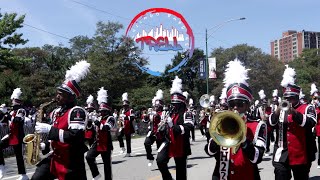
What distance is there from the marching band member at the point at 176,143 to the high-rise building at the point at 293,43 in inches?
4928

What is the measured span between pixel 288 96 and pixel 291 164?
1036 mm

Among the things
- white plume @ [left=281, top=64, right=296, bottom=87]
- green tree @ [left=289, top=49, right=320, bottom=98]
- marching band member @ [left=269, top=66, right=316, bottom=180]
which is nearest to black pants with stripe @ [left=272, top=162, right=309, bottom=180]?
marching band member @ [left=269, top=66, right=316, bottom=180]

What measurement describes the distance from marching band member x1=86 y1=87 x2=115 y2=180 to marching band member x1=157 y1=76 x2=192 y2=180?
137cm

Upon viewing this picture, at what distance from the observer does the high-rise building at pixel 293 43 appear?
13700 cm

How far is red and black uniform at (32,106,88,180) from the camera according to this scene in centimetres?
558

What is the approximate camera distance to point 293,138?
687 cm

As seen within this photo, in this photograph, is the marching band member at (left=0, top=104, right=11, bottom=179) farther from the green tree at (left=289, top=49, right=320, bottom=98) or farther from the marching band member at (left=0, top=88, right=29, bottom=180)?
the green tree at (left=289, top=49, right=320, bottom=98)

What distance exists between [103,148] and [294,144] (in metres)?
4.57

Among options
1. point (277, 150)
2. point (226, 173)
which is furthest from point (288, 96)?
point (226, 173)

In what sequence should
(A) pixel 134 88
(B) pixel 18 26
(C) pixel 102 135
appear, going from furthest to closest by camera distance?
(A) pixel 134 88 → (B) pixel 18 26 → (C) pixel 102 135

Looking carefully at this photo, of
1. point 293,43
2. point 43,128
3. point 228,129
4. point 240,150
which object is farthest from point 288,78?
point 293,43

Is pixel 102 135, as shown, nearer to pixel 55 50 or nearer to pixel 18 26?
pixel 18 26

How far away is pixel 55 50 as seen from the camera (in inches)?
2426

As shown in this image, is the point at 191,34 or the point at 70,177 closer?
the point at 70,177
